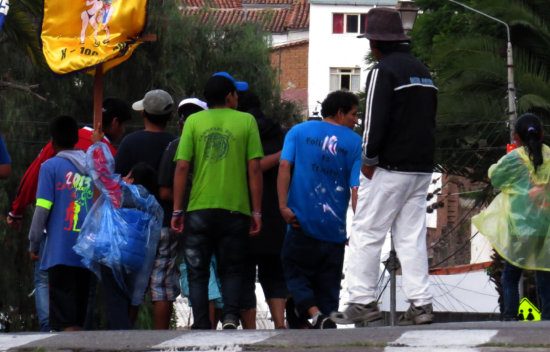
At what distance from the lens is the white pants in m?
8.87

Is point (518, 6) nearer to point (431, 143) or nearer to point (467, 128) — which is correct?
point (467, 128)

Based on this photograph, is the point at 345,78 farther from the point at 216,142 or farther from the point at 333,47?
the point at 216,142

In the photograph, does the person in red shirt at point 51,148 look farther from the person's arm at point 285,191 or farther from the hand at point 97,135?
the person's arm at point 285,191

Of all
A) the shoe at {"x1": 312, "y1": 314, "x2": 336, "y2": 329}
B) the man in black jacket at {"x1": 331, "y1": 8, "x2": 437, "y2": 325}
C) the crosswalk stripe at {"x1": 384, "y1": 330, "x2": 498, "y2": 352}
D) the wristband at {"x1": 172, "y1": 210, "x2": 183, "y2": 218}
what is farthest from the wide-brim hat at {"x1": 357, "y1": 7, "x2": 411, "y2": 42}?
the crosswalk stripe at {"x1": 384, "y1": 330, "x2": 498, "y2": 352}

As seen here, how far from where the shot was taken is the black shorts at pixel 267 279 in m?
10.1

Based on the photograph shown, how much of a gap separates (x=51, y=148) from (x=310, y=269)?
2.08 meters

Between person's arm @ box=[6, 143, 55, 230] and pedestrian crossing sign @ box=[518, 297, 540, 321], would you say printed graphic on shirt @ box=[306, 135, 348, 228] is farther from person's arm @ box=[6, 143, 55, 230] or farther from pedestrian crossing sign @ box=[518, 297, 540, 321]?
pedestrian crossing sign @ box=[518, 297, 540, 321]

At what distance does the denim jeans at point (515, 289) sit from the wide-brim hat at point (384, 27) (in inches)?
111

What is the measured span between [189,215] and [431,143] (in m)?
1.60

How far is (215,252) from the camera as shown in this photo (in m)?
9.44

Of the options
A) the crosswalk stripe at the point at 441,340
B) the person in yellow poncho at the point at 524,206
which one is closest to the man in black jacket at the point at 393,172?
the crosswalk stripe at the point at 441,340

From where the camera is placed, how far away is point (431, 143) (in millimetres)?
8953

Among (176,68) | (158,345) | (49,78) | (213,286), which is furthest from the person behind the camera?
(176,68)

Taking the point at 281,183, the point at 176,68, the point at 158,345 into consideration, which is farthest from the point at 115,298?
the point at 176,68
